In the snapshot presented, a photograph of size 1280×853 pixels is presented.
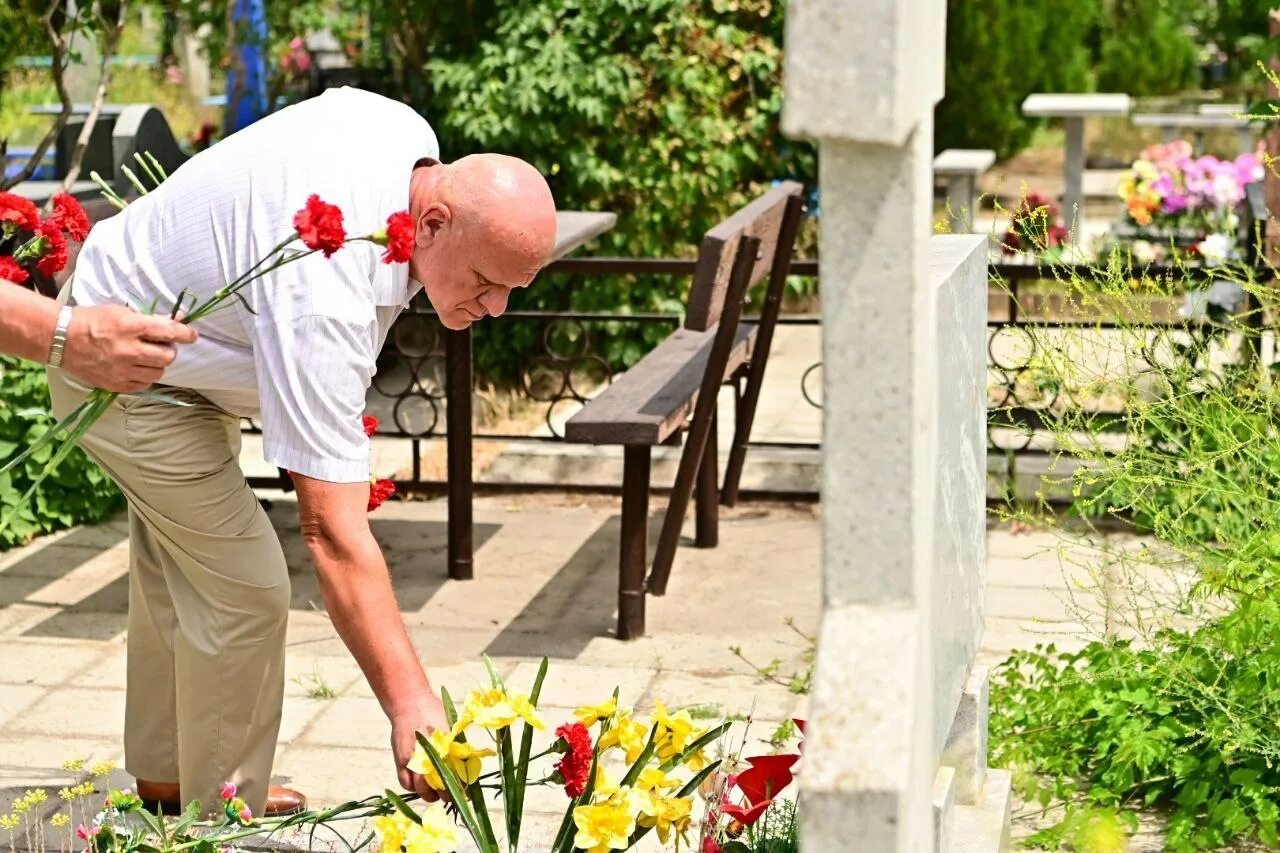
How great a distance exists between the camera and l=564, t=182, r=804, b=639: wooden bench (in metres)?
4.69

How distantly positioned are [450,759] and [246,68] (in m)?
8.00

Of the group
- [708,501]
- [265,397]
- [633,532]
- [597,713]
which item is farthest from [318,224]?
[708,501]

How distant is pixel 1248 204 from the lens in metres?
6.98

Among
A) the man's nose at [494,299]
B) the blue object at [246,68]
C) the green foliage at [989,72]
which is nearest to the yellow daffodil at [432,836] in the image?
the man's nose at [494,299]

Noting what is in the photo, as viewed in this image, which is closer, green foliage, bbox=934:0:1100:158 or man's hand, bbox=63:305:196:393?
man's hand, bbox=63:305:196:393

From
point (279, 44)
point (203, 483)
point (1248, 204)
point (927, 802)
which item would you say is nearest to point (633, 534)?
point (203, 483)

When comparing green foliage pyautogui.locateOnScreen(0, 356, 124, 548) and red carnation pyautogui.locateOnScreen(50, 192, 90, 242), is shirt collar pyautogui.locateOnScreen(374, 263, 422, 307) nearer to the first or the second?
red carnation pyautogui.locateOnScreen(50, 192, 90, 242)

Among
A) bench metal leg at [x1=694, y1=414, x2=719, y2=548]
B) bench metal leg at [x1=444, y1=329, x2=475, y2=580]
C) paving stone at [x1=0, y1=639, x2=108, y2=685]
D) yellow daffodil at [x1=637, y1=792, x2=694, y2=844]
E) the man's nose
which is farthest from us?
bench metal leg at [x1=694, y1=414, x2=719, y2=548]

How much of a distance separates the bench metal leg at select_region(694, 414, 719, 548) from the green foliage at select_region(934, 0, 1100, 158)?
874cm

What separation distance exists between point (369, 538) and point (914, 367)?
109cm

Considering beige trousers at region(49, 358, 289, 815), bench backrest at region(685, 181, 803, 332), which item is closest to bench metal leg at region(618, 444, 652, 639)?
bench backrest at region(685, 181, 803, 332)

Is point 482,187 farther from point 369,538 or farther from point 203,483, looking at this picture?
point 203,483

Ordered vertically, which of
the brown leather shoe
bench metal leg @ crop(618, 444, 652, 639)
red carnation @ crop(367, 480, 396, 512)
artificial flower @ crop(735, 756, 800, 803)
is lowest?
the brown leather shoe

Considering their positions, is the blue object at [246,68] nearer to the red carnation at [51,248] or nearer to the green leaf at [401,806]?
the red carnation at [51,248]
